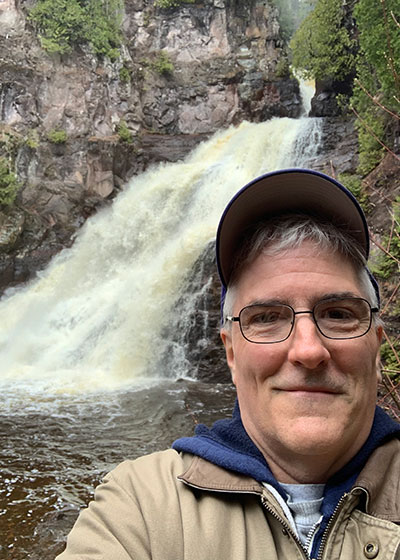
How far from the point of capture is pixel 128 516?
3.80ft

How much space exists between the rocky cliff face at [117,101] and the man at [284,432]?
1234 cm

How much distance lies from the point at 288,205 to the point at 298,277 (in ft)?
1.01

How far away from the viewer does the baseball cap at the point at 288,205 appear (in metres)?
1.50

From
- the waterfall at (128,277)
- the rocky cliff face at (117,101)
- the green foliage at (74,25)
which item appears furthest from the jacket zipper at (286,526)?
the green foliage at (74,25)

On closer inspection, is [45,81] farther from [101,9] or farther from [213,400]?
[213,400]

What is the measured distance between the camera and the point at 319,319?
1.35 meters

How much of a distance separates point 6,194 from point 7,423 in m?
8.21

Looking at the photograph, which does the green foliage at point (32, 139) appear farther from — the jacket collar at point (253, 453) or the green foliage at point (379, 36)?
the jacket collar at point (253, 453)

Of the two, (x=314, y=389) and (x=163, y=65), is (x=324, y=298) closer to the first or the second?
(x=314, y=389)

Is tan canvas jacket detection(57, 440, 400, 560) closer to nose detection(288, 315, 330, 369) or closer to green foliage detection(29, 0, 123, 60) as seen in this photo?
nose detection(288, 315, 330, 369)

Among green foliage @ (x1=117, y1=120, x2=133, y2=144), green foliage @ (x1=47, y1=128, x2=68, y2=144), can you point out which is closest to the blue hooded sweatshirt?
green foliage @ (x1=47, y1=128, x2=68, y2=144)

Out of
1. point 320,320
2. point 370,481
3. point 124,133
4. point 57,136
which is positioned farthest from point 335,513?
point 124,133

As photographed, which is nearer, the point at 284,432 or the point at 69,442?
the point at 284,432

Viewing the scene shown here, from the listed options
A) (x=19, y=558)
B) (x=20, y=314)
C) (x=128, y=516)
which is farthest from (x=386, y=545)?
(x=20, y=314)
